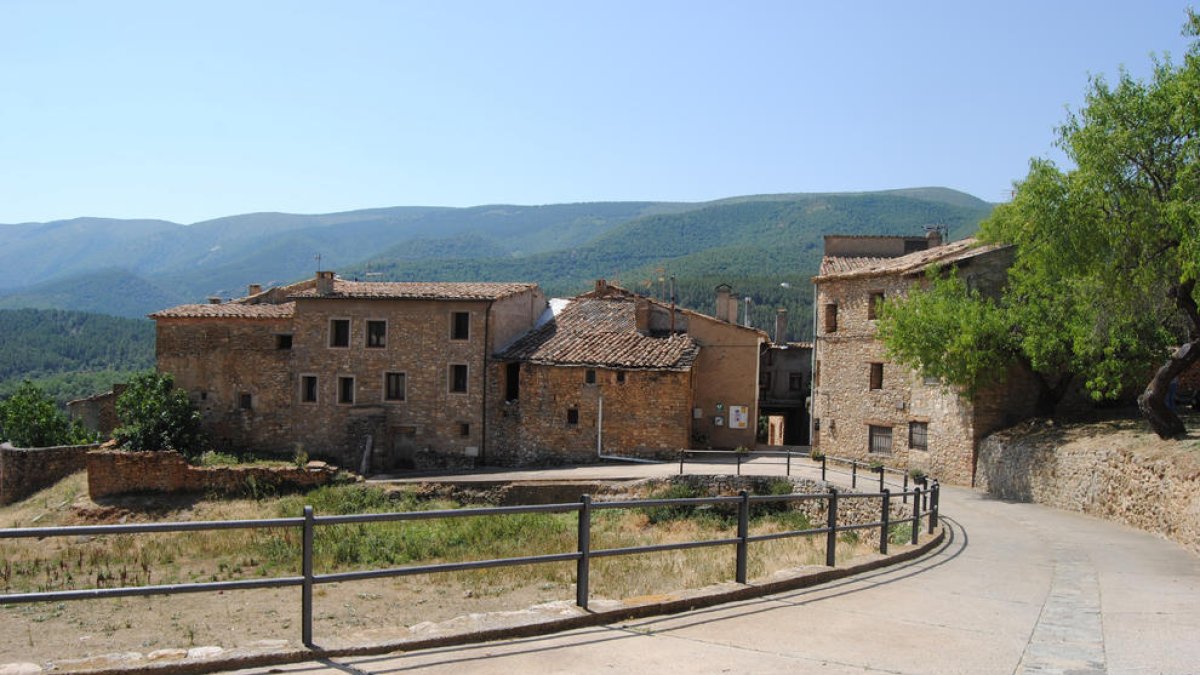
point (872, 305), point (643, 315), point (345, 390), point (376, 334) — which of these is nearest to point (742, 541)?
point (872, 305)

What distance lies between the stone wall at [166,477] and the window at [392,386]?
16.3 feet

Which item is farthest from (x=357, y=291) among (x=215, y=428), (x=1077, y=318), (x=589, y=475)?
(x=1077, y=318)

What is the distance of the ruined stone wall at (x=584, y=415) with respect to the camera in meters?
34.0

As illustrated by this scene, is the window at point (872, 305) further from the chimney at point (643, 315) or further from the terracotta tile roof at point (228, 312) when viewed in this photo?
the terracotta tile roof at point (228, 312)

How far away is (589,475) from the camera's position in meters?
30.8

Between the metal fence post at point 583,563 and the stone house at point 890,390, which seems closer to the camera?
the metal fence post at point 583,563

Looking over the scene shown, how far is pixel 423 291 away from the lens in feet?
123

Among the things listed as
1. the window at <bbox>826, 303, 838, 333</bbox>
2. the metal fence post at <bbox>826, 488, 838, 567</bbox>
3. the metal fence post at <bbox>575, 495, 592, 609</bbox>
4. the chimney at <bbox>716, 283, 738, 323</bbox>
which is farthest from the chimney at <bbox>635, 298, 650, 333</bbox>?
the metal fence post at <bbox>575, 495, 592, 609</bbox>

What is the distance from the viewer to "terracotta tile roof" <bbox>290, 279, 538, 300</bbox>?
36.5 m

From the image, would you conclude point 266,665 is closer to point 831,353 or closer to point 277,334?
point 831,353

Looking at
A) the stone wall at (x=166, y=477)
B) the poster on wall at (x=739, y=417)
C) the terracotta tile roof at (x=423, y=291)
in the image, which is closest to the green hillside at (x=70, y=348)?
the terracotta tile roof at (x=423, y=291)

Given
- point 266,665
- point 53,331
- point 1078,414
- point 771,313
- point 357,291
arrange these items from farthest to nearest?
point 53,331 < point 771,313 < point 357,291 < point 1078,414 < point 266,665

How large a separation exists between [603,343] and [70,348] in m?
113

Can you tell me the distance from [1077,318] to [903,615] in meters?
18.6
